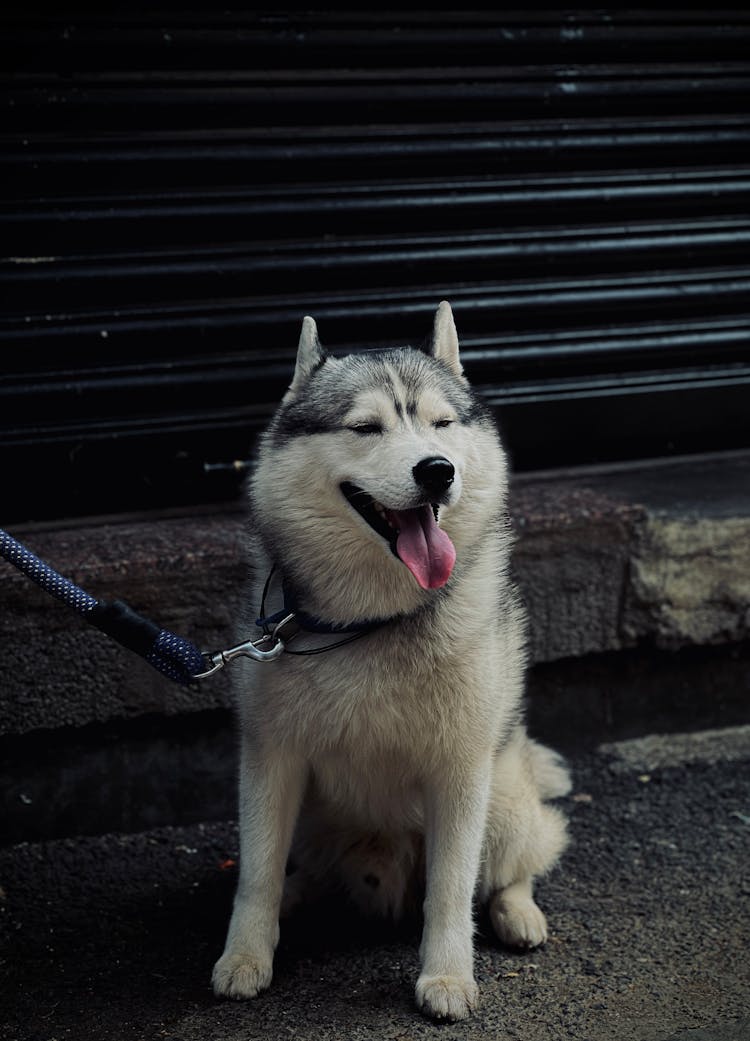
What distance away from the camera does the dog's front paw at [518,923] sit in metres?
3.37

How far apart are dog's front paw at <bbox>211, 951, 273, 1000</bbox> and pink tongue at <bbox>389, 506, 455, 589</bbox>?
1111mm

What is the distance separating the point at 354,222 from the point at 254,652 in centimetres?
204

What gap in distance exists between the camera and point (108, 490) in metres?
4.39

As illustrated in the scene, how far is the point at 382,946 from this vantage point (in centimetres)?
342

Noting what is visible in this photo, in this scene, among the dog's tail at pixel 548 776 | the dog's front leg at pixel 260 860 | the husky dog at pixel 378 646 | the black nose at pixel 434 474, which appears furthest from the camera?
the dog's tail at pixel 548 776

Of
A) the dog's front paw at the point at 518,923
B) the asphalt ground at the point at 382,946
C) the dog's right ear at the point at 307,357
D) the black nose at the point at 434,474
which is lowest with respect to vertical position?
the asphalt ground at the point at 382,946

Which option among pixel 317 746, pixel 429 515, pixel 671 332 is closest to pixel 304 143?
pixel 671 332

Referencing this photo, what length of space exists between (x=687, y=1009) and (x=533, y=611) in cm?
158

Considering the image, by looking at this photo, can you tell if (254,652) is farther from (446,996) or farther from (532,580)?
(532,580)

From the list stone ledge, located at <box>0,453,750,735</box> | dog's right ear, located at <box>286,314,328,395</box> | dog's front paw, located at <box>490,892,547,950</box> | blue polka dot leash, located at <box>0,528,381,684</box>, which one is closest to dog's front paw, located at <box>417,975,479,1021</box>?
dog's front paw, located at <box>490,892,547,950</box>

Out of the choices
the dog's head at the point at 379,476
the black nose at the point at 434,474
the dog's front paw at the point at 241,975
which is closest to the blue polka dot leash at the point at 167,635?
the dog's head at the point at 379,476

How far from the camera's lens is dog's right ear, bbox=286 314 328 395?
325 centimetres

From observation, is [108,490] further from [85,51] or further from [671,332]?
[671,332]

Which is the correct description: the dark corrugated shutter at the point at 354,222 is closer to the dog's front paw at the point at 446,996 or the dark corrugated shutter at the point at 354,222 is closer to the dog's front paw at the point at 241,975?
the dog's front paw at the point at 241,975
